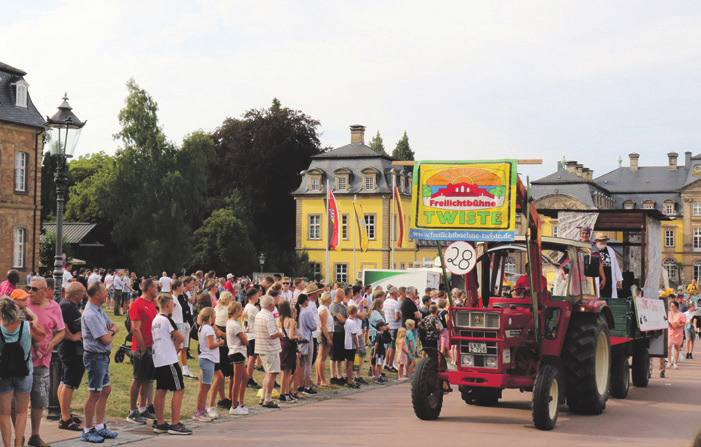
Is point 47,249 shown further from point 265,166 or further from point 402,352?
point 402,352

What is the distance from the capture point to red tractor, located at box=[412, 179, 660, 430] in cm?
1212

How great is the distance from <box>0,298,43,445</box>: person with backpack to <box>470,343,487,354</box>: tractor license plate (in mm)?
6194

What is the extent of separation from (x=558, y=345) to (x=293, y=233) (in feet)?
200

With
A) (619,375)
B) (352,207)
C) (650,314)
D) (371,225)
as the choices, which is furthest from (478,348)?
(352,207)

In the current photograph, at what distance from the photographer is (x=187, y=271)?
6288 cm

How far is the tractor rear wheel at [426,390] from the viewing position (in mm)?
12102

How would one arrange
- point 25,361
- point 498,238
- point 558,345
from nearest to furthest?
1. point 25,361
2. point 498,238
3. point 558,345

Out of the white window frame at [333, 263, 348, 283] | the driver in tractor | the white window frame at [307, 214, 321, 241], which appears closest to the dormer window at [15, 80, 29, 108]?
the white window frame at [307, 214, 321, 241]

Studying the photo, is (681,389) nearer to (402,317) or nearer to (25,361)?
(402,317)

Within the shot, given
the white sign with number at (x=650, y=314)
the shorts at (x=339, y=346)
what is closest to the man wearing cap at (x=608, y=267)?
the white sign with number at (x=650, y=314)

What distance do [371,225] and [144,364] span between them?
2230 inches

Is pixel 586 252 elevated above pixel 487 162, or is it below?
below

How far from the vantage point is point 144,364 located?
37.7 ft

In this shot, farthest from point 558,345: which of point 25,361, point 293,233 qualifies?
point 293,233
